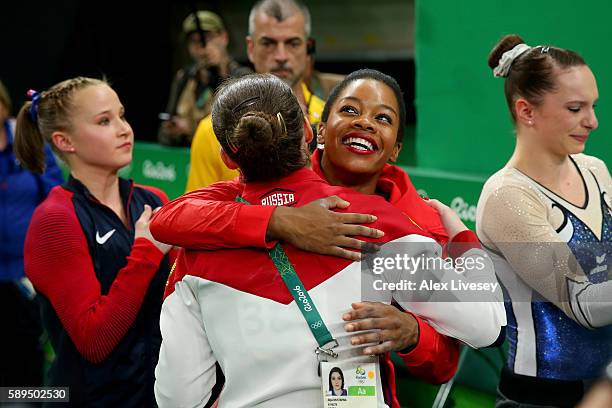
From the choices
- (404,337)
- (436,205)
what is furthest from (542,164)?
(404,337)

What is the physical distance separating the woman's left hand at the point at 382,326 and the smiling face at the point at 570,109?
0.76 meters

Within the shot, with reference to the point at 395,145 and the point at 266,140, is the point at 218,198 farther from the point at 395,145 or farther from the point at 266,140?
the point at 395,145

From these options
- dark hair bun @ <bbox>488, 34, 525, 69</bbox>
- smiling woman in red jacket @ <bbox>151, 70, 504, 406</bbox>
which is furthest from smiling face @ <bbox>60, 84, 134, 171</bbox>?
dark hair bun @ <bbox>488, 34, 525, 69</bbox>

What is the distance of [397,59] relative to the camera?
283 inches

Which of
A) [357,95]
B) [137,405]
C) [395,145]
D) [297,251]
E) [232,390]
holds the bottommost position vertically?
[137,405]

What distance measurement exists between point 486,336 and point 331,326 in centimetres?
31

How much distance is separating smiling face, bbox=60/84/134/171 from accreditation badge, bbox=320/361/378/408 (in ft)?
3.93

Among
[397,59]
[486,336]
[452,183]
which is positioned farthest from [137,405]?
[397,59]

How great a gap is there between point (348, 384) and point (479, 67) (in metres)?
2.01

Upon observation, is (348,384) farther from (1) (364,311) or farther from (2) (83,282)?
(2) (83,282)

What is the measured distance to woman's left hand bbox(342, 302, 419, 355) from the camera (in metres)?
1.52

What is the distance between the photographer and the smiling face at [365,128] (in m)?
1.88

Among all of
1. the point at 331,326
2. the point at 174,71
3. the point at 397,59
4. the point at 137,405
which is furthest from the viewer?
the point at 174,71

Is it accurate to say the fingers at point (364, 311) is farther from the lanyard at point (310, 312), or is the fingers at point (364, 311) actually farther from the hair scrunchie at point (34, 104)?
the hair scrunchie at point (34, 104)
